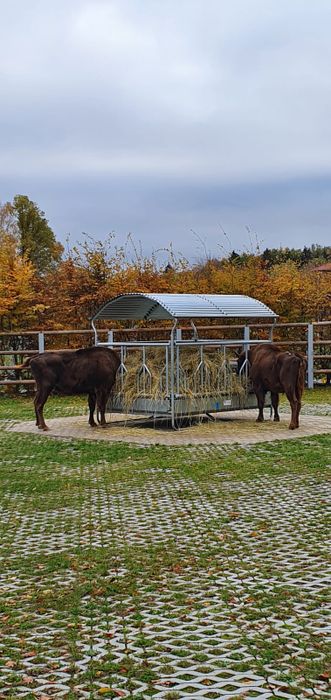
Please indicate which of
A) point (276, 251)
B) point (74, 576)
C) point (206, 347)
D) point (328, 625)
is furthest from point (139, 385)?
point (276, 251)

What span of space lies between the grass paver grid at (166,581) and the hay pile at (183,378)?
145 inches

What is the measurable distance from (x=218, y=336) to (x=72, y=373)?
7823mm

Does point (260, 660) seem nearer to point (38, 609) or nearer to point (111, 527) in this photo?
point (38, 609)

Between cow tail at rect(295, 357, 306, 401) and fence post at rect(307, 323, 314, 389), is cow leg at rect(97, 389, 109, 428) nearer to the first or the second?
cow tail at rect(295, 357, 306, 401)

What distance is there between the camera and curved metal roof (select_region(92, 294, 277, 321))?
13.8 meters

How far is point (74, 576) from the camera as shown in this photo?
585cm

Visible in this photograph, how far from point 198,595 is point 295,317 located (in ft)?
57.7

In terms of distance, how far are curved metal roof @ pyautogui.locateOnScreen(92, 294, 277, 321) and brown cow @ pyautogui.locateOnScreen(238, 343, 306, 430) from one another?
2.53 feet

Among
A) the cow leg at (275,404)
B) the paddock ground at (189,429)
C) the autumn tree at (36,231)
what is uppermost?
the autumn tree at (36,231)

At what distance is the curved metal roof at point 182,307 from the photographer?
13750 millimetres

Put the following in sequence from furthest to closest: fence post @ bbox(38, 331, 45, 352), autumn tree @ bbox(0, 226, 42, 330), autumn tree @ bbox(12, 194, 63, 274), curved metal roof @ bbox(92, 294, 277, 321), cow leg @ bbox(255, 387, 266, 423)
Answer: autumn tree @ bbox(12, 194, 63, 274) < autumn tree @ bbox(0, 226, 42, 330) < fence post @ bbox(38, 331, 45, 352) < cow leg @ bbox(255, 387, 266, 423) < curved metal roof @ bbox(92, 294, 277, 321)

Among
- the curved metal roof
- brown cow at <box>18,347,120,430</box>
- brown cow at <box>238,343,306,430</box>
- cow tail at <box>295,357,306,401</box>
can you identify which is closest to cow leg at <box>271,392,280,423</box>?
brown cow at <box>238,343,306,430</box>

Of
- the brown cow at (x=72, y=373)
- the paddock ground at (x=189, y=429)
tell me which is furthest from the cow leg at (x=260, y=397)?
the brown cow at (x=72, y=373)

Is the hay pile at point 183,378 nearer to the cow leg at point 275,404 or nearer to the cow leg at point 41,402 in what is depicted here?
the cow leg at point 275,404
